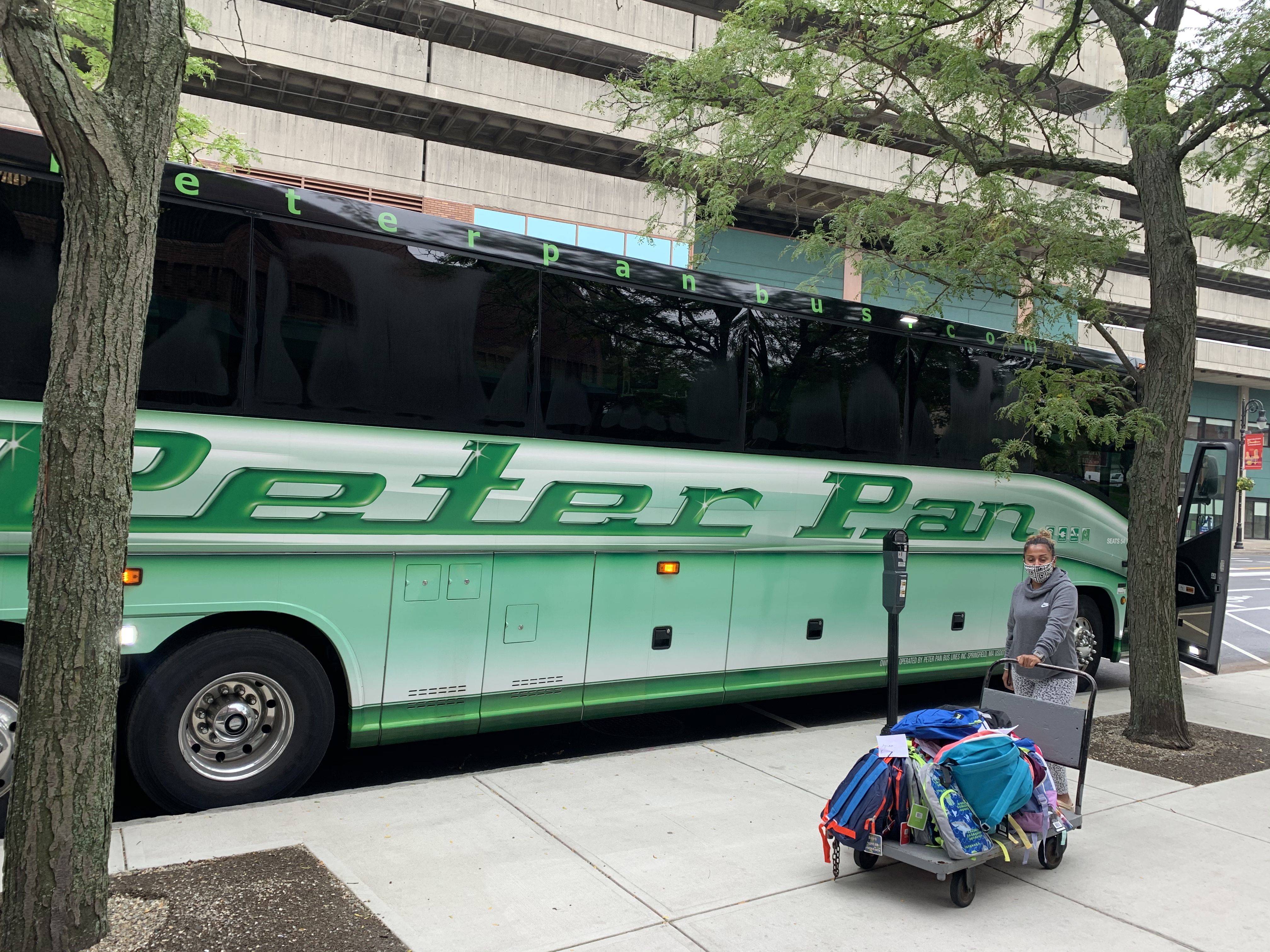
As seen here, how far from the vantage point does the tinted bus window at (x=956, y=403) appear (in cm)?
891

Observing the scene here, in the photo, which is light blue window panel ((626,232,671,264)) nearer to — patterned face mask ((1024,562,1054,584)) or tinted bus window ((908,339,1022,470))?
tinted bus window ((908,339,1022,470))

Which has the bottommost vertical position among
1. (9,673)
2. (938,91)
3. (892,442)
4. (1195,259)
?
(9,673)

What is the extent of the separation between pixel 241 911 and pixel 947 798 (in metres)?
3.19

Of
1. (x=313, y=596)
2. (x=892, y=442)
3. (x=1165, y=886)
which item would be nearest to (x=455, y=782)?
(x=313, y=596)

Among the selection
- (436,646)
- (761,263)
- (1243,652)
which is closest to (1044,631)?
(436,646)

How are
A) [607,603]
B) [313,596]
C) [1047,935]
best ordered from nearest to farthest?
[1047,935]
[313,596]
[607,603]

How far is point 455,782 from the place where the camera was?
20.4 ft

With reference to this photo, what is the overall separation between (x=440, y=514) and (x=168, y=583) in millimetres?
1607

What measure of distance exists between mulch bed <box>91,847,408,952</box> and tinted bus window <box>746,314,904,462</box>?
15.0 ft

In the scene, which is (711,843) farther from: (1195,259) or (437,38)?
(437,38)

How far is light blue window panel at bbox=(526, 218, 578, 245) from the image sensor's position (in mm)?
21531

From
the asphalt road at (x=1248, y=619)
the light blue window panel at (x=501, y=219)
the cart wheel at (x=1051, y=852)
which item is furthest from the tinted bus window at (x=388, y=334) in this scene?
the light blue window panel at (x=501, y=219)

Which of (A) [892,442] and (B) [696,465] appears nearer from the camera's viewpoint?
(B) [696,465]

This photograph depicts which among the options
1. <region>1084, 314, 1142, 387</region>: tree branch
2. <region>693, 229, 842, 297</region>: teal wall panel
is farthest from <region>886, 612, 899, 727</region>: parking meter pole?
<region>693, 229, 842, 297</region>: teal wall panel
